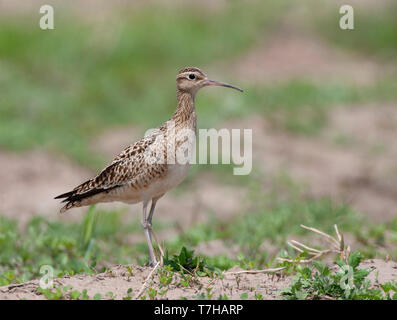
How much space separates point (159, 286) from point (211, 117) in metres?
7.11

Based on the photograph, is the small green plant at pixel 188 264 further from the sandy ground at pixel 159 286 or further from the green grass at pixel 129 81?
the green grass at pixel 129 81

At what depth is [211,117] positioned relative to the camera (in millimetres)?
11719

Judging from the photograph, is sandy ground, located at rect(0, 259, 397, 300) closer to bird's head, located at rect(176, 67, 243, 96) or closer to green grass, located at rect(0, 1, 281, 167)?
bird's head, located at rect(176, 67, 243, 96)

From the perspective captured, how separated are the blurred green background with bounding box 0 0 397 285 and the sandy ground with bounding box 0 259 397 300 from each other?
66cm

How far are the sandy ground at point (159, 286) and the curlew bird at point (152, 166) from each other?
0.35 m

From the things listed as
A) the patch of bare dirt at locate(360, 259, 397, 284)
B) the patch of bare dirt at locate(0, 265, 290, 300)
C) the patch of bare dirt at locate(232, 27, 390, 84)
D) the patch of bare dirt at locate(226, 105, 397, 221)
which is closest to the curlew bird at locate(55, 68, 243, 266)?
the patch of bare dirt at locate(0, 265, 290, 300)

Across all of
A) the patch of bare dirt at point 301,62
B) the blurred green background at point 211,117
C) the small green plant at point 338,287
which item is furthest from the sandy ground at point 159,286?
the patch of bare dirt at point 301,62

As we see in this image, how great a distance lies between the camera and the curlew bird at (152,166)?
5.50 meters

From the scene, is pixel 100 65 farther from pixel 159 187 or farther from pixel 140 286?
pixel 140 286

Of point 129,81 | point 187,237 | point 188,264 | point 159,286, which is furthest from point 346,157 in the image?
point 159,286

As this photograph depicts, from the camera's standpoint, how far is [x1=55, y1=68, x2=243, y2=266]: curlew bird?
18.0ft
